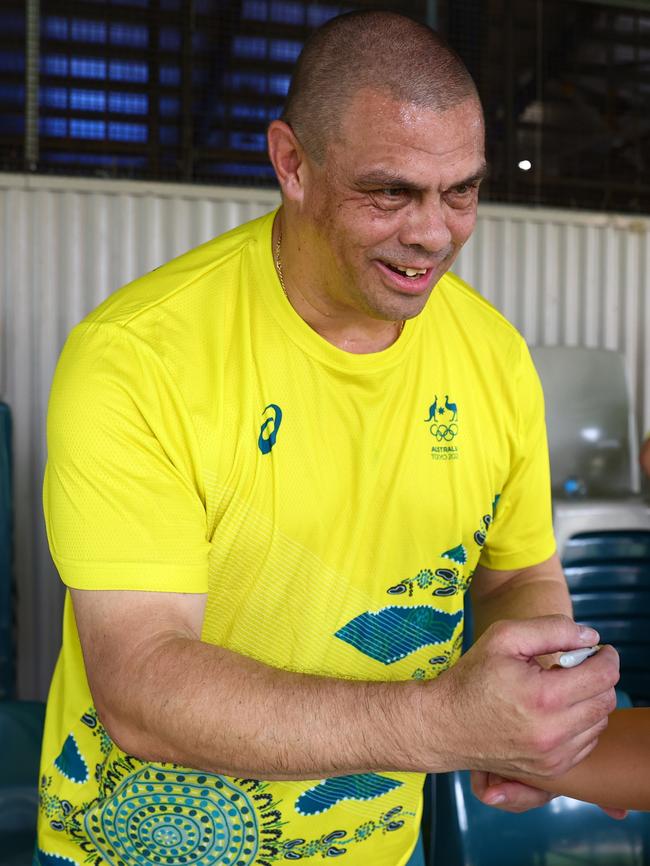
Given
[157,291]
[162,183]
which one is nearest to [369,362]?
[157,291]

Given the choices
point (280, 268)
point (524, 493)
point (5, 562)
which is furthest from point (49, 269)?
point (524, 493)

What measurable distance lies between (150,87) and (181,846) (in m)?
2.76

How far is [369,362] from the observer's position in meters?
1.39

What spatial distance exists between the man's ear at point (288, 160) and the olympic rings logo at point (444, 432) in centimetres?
36

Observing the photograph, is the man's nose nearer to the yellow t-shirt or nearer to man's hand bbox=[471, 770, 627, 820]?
the yellow t-shirt

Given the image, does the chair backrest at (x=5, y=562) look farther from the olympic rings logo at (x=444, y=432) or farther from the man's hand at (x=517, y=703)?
the man's hand at (x=517, y=703)

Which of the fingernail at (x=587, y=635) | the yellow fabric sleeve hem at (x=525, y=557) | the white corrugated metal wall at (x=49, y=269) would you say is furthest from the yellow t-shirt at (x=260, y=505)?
the white corrugated metal wall at (x=49, y=269)

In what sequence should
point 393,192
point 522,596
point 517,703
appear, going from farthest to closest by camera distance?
point 522,596, point 393,192, point 517,703

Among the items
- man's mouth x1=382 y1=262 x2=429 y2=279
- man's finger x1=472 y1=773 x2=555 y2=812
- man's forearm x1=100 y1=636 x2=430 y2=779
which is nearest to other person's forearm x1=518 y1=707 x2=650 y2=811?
man's finger x1=472 y1=773 x2=555 y2=812

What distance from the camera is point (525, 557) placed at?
5.14ft

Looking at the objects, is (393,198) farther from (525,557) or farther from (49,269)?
(49,269)

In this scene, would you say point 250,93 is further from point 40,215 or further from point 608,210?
point 608,210

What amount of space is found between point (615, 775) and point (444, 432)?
20.7 inches

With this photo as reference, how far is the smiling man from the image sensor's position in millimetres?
1084
